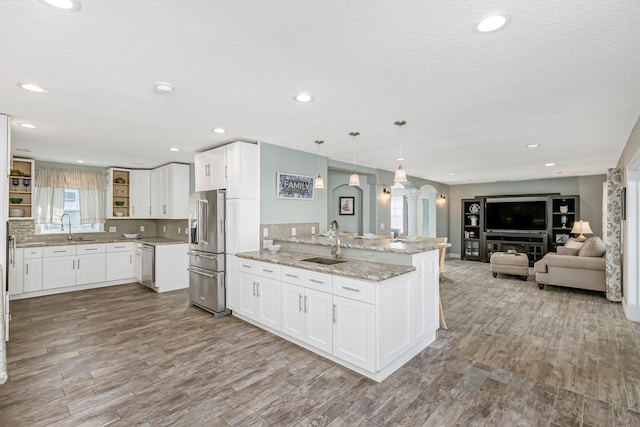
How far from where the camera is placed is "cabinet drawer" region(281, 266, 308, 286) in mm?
3094

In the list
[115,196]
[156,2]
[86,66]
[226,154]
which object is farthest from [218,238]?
[115,196]

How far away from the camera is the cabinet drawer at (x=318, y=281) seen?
2.85 m

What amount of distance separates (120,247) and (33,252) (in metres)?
1.22

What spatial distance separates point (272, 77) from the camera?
226 centimetres

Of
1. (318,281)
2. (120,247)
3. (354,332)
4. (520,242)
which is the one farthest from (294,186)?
(520,242)

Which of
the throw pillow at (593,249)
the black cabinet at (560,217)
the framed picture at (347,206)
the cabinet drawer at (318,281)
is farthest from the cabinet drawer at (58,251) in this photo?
the black cabinet at (560,217)

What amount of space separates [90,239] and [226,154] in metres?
3.96

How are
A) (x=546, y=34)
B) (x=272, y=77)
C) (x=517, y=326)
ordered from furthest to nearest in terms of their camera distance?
1. (x=517, y=326)
2. (x=272, y=77)
3. (x=546, y=34)

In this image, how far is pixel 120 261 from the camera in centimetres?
589

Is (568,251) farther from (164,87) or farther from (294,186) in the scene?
(164,87)

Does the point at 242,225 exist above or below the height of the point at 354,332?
above

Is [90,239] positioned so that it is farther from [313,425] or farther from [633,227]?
[633,227]

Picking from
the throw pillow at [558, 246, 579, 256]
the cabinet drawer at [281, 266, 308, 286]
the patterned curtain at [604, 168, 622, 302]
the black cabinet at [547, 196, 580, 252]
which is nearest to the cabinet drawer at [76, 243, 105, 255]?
the cabinet drawer at [281, 266, 308, 286]

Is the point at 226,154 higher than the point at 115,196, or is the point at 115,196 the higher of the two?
the point at 226,154
